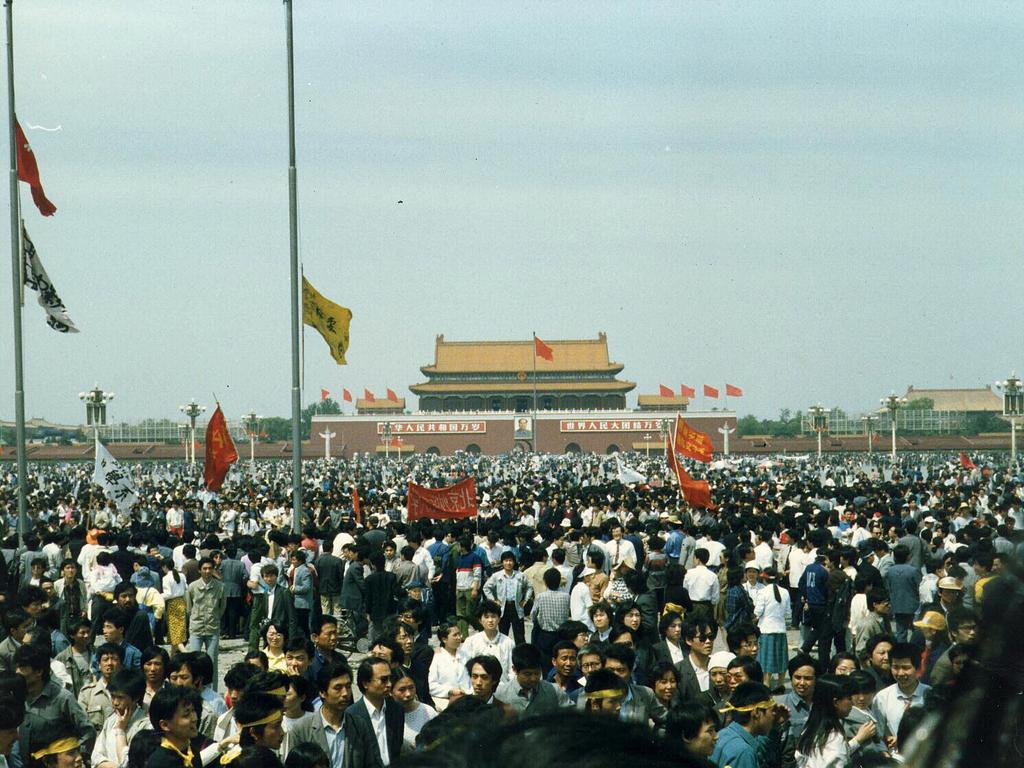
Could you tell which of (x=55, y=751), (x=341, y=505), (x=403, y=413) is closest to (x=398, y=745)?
(x=55, y=751)

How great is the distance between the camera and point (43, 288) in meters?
14.6

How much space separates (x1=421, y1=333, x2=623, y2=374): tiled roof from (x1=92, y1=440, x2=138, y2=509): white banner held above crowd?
193 ft

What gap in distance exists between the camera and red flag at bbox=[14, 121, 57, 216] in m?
14.9

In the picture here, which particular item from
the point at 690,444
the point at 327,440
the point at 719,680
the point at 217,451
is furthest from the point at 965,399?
the point at 719,680

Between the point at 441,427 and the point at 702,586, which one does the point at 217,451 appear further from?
the point at 441,427

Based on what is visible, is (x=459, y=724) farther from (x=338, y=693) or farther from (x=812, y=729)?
(x=338, y=693)

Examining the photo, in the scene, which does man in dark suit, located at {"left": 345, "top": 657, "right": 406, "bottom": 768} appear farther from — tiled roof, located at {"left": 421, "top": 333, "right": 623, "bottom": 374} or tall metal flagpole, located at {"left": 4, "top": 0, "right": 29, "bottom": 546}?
tiled roof, located at {"left": 421, "top": 333, "right": 623, "bottom": 374}

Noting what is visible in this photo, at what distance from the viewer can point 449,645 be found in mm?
6844

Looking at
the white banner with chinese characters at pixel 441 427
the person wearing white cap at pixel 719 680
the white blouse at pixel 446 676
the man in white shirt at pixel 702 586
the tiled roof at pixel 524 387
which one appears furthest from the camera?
the tiled roof at pixel 524 387

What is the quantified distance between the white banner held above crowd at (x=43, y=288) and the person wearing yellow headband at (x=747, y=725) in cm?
1118

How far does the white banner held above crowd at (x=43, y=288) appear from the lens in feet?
47.6

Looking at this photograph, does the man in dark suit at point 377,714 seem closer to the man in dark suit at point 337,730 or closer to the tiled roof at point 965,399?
the man in dark suit at point 337,730

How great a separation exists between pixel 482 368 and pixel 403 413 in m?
5.54

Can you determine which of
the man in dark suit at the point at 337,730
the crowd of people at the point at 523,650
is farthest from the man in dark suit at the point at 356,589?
the man in dark suit at the point at 337,730
